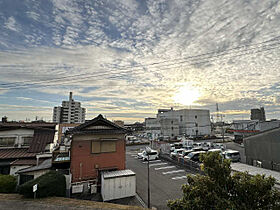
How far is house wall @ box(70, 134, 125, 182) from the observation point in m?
13.2

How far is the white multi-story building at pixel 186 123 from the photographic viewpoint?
5795 centimetres

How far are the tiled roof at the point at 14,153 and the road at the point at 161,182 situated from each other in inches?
499

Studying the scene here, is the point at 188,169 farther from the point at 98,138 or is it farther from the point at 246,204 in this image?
the point at 246,204

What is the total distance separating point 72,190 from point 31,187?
10.8 ft

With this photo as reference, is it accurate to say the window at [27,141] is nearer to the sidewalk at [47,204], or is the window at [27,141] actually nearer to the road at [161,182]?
the sidewalk at [47,204]

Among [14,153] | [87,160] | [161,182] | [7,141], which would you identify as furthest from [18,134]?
[161,182]

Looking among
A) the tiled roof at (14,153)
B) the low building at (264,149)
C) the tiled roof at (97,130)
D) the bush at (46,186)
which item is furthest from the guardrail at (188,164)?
the tiled roof at (14,153)

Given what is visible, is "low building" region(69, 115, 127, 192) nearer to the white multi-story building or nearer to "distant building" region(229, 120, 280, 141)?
"distant building" region(229, 120, 280, 141)

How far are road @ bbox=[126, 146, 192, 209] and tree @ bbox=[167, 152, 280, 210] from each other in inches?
279

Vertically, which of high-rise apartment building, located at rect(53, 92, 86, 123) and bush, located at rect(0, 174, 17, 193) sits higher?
high-rise apartment building, located at rect(53, 92, 86, 123)

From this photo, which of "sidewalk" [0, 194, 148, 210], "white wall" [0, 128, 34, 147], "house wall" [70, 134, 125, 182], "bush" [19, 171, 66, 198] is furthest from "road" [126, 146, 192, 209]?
"white wall" [0, 128, 34, 147]

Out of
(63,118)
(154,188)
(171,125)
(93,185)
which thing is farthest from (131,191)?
(63,118)

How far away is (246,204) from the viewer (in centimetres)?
443

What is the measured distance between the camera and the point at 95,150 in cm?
1381
